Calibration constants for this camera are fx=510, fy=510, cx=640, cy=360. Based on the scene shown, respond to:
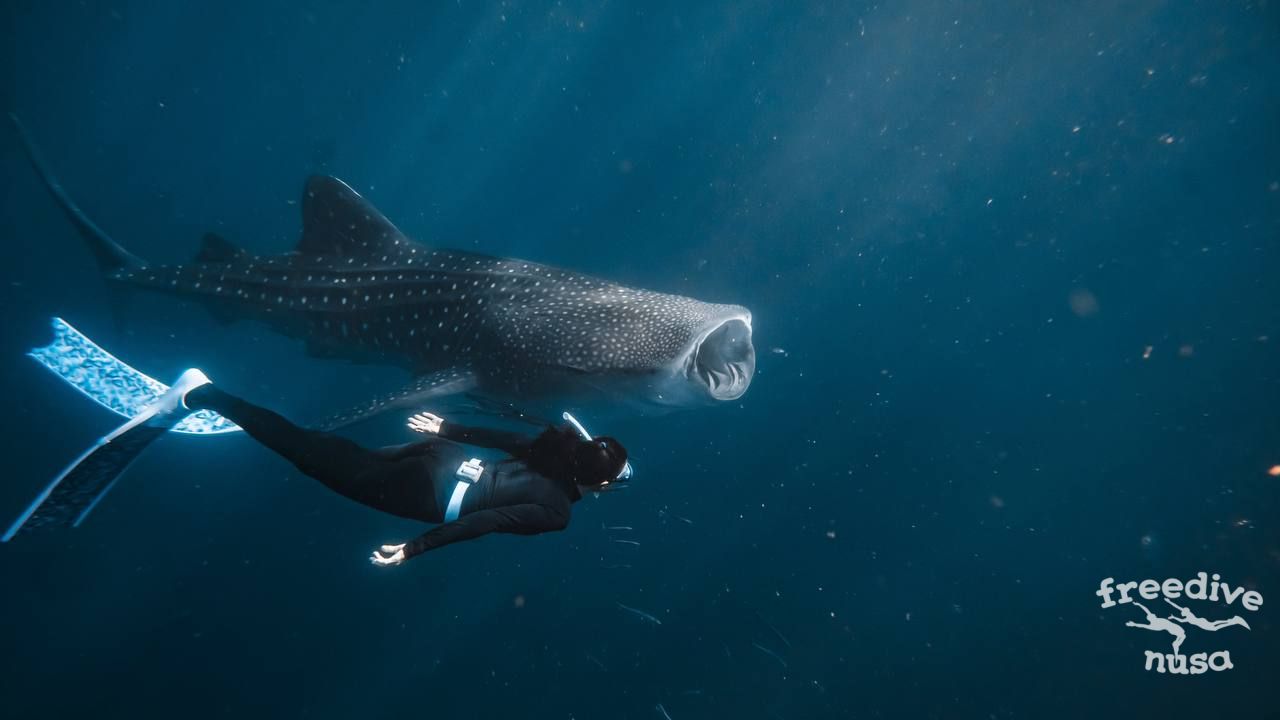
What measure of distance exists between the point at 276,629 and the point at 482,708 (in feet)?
11.4

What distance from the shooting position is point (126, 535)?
8.13 metres

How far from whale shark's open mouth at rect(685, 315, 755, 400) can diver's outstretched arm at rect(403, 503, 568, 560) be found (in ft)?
6.08

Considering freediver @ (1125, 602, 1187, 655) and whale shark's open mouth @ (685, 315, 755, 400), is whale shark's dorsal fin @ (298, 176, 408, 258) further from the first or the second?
freediver @ (1125, 602, 1187, 655)

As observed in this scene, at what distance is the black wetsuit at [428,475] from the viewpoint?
2.92 meters

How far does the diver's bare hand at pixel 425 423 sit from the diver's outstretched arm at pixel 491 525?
3.22 feet

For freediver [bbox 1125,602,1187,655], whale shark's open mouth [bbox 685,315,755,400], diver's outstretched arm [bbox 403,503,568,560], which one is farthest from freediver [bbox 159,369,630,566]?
freediver [bbox 1125,602,1187,655]

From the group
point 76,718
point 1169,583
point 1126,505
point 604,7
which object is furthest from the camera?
point 604,7

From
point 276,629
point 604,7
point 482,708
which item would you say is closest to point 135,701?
point 276,629

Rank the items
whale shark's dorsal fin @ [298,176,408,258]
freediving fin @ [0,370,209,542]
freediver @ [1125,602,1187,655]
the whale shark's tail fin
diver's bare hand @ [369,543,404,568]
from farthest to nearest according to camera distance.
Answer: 1. freediver @ [1125,602,1187,655]
2. the whale shark's tail fin
3. whale shark's dorsal fin @ [298,176,408,258]
4. freediving fin @ [0,370,209,542]
5. diver's bare hand @ [369,543,404,568]

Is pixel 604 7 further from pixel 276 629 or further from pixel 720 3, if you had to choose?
pixel 276 629

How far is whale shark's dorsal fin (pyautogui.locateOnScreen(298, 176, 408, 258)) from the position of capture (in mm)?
5652

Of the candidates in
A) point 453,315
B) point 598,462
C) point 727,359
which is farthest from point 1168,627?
point 453,315

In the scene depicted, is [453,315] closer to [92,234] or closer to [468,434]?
[468,434]

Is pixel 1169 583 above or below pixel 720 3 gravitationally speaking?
below
